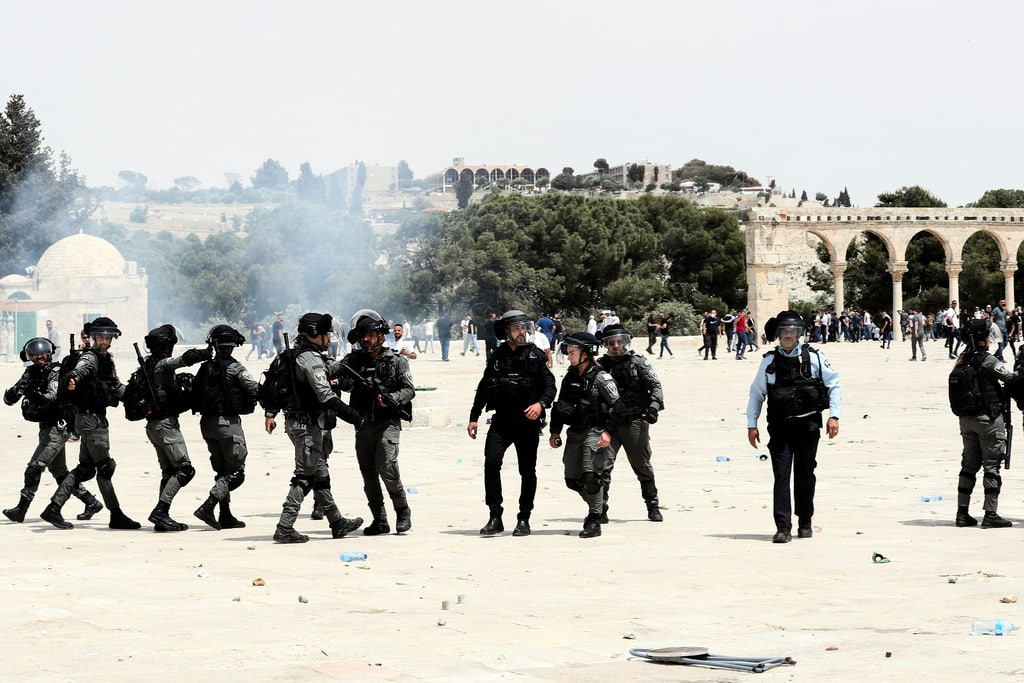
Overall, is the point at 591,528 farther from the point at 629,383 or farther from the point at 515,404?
the point at 629,383

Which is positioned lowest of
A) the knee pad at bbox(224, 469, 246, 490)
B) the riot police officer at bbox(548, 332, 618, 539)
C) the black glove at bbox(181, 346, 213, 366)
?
the knee pad at bbox(224, 469, 246, 490)

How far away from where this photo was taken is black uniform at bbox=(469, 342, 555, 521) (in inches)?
379

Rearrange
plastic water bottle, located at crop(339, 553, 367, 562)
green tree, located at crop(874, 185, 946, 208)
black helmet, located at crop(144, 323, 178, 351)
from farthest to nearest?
green tree, located at crop(874, 185, 946, 208), black helmet, located at crop(144, 323, 178, 351), plastic water bottle, located at crop(339, 553, 367, 562)

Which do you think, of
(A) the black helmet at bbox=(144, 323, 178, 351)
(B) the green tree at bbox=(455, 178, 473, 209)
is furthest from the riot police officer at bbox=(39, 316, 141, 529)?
(B) the green tree at bbox=(455, 178, 473, 209)

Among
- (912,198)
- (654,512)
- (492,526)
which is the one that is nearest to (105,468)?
(492,526)

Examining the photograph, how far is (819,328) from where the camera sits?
1944 inches

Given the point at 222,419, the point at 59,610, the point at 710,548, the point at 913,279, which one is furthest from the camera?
the point at 913,279

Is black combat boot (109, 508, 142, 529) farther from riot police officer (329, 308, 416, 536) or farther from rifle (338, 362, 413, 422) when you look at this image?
rifle (338, 362, 413, 422)

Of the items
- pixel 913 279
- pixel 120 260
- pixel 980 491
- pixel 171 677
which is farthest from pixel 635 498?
pixel 913 279

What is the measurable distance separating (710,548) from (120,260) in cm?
4691

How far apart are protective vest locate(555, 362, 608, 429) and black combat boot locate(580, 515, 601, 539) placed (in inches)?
23.6

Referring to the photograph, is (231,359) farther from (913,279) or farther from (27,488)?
(913,279)

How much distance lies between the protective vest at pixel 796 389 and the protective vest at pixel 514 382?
1.47 meters

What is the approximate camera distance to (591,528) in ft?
31.2
